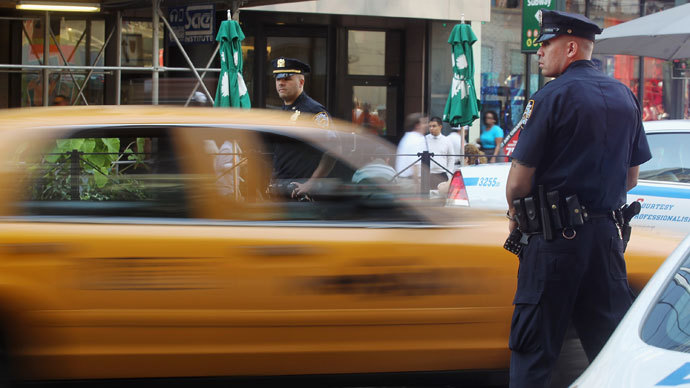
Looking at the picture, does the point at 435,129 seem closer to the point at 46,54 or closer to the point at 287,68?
the point at 287,68

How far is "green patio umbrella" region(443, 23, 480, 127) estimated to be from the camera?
13.0 m

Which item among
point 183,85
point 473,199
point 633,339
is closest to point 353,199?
point 633,339

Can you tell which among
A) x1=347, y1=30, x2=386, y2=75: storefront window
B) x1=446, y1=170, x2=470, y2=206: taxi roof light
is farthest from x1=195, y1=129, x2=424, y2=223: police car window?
x1=347, y1=30, x2=386, y2=75: storefront window

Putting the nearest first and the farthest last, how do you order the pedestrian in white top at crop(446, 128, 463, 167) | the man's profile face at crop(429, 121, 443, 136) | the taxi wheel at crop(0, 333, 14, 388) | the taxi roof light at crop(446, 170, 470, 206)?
the taxi wheel at crop(0, 333, 14, 388)
the taxi roof light at crop(446, 170, 470, 206)
the man's profile face at crop(429, 121, 443, 136)
the pedestrian in white top at crop(446, 128, 463, 167)

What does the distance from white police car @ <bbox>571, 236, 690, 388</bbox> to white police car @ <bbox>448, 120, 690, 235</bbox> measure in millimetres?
4551

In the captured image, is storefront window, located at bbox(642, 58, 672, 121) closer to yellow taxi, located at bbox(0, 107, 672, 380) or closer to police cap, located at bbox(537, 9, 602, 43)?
yellow taxi, located at bbox(0, 107, 672, 380)

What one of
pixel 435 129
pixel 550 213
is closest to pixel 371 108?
pixel 435 129

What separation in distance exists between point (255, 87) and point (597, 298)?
14.1 m

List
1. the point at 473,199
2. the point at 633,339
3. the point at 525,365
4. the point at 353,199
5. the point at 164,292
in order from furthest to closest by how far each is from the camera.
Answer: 1. the point at 473,199
2. the point at 353,199
3. the point at 164,292
4. the point at 525,365
5. the point at 633,339

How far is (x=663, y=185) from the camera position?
728 centimetres

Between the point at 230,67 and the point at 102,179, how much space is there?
725 cm

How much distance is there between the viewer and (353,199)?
14.4ft

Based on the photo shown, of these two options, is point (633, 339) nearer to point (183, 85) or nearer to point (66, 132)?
point (66, 132)

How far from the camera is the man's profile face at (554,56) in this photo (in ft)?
12.4
